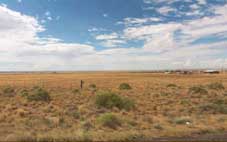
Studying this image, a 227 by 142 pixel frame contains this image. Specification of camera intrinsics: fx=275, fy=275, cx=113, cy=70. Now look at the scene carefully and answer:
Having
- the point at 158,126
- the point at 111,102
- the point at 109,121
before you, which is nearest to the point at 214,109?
the point at 111,102

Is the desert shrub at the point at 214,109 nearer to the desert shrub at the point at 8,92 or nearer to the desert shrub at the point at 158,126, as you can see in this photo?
the desert shrub at the point at 158,126

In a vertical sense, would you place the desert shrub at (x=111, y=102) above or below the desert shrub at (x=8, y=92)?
above

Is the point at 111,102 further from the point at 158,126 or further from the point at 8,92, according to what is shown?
the point at 8,92

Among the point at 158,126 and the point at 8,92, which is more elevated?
the point at 158,126

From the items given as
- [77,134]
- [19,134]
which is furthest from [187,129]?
[19,134]

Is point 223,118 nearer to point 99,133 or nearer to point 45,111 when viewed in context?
point 99,133

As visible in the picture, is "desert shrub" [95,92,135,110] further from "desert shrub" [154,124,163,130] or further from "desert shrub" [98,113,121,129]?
"desert shrub" [154,124,163,130]

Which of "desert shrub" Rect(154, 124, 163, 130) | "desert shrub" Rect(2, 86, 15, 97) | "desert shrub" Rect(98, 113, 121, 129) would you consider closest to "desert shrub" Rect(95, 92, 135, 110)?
"desert shrub" Rect(98, 113, 121, 129)

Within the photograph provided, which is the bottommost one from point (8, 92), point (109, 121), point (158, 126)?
point (8, 92)

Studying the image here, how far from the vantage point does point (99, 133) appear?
12008mm

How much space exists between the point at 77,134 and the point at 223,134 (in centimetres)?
646

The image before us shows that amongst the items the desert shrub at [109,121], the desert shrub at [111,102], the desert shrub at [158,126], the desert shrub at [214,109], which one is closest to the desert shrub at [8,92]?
the desert shrub at [111,102]

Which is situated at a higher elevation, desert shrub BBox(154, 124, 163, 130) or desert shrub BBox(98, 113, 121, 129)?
desert shrub BBox(98, 113, 121, 129)

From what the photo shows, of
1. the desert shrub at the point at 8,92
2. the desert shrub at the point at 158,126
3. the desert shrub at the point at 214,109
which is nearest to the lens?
the desert shrub at the point at 158,126
